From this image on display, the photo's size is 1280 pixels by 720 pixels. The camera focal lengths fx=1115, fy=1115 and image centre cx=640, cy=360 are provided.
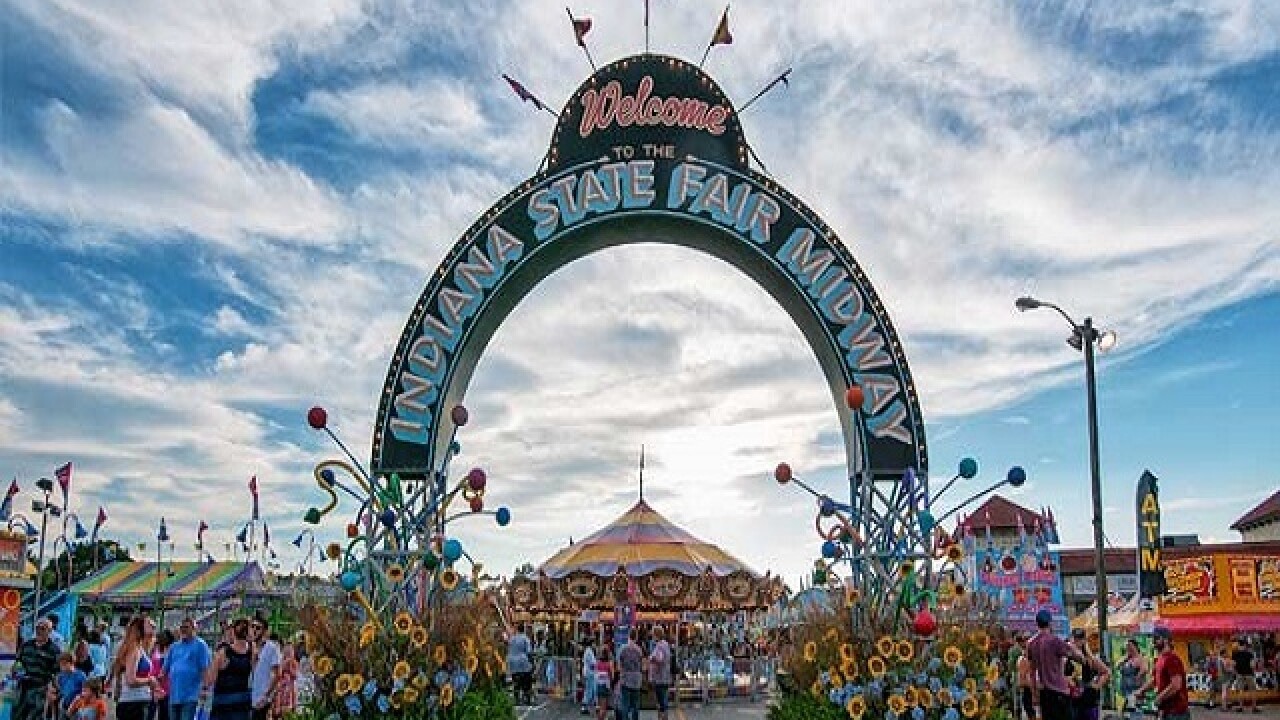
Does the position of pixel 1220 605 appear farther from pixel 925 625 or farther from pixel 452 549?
pixel 452 549

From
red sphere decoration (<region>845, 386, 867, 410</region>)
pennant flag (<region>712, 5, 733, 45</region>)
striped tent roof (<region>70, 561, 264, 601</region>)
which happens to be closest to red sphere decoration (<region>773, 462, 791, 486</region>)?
red sphere decoration (<region>845, 386, 867, 410</region>)

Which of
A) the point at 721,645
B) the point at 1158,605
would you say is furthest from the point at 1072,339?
the point at 721,645

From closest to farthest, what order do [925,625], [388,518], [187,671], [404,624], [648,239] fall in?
[404,624], [925,625], [388,518], [187,671], [648,239]

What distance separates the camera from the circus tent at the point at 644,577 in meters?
24.9

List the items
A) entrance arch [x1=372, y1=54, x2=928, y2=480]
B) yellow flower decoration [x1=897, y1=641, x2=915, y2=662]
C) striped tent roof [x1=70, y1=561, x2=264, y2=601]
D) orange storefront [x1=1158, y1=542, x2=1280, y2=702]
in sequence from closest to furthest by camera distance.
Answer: yellow flower decoration [x1=897, y1=641, x2=915, y2=662], entrance arch [x1=372, y1=54, x2=928, y2=480], orange storefront [x1=1158, y1=542, x2=1280, y2=702], striped tent roof [x1=70, y1=561, x2=264, y2=601]

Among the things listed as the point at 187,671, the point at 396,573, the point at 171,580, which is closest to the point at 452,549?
the point at 396,573

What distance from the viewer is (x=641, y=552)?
25.3 m

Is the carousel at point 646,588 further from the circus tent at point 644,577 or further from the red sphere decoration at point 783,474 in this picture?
the red sphere decoration at point 783,474

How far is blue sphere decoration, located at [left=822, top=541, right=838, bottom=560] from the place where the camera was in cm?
1134

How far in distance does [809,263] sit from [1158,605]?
18.2m

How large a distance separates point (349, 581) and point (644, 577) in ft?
49.4

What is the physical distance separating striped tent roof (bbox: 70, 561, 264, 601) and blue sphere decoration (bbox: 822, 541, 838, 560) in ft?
98.3

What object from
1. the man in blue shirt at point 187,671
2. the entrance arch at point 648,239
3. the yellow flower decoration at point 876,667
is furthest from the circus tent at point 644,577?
the yellow flower decoration at point 876,667

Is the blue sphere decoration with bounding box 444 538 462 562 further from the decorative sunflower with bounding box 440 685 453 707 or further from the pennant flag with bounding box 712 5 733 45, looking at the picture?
the pennant flag with bounding box 712 5 733 45
